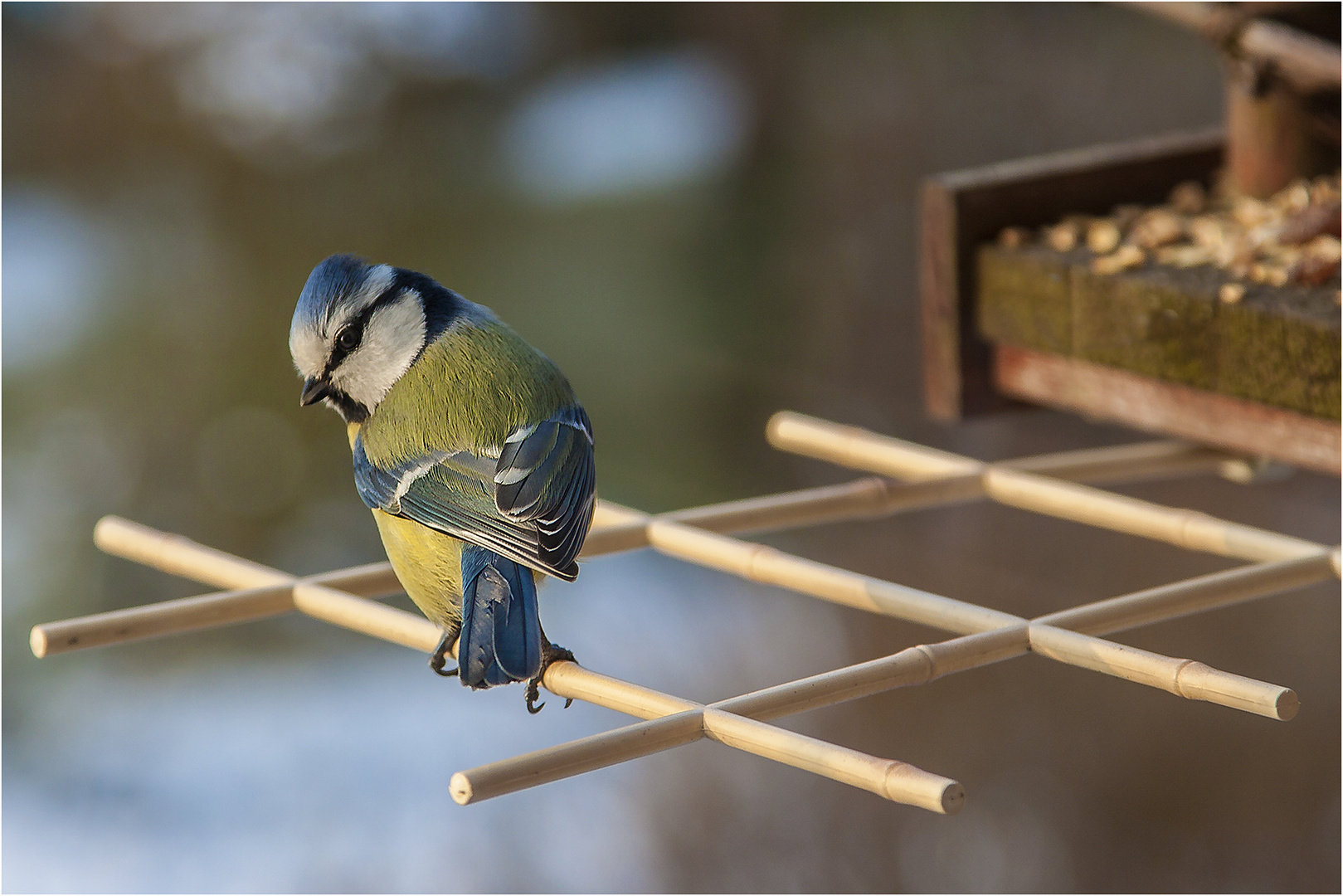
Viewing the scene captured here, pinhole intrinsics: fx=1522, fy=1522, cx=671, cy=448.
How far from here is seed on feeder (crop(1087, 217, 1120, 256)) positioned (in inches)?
77.9

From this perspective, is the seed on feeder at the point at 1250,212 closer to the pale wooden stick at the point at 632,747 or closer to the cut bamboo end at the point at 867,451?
the cut bamboo end at the point at 867,451

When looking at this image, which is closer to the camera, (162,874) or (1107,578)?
(162,874)

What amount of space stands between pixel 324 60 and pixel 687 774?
183cm

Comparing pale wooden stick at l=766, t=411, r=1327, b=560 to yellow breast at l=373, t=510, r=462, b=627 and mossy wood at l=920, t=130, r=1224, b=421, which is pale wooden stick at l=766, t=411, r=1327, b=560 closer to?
mossy wood at l=920, t=130, r=1224, b=421

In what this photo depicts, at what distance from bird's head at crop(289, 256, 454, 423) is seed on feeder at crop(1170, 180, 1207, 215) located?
1.17 meters

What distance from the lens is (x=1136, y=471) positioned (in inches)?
79.6

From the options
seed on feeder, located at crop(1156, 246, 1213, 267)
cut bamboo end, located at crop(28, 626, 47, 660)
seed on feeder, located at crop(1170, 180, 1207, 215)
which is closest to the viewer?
cut bamboo end, located at crop(28, 626, 47, 660)

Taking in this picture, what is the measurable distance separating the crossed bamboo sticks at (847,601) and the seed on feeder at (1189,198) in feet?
1.13

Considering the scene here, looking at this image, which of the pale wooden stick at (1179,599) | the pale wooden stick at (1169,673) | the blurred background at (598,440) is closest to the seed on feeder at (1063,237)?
the pale wooden stick at (1179,599)

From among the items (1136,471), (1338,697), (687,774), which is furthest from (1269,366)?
(687,774)

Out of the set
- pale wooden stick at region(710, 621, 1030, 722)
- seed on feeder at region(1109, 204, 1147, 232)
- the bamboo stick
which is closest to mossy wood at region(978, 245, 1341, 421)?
seed on feeder at region(1109, 204, 1147, 232)

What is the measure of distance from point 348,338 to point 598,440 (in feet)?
7.41

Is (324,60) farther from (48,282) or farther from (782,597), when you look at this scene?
(782,597)

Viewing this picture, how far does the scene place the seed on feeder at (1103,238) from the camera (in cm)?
198
